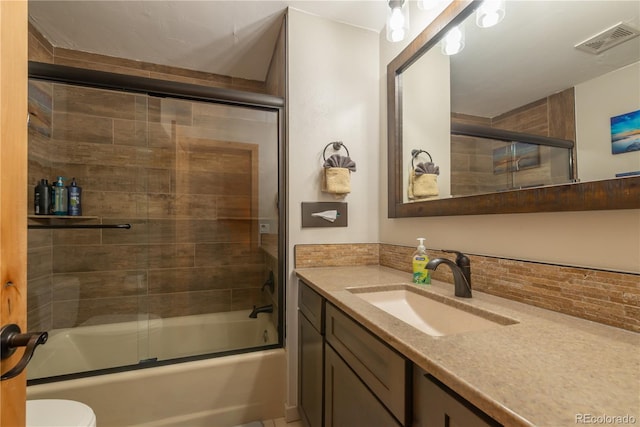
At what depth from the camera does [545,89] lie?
860 mm

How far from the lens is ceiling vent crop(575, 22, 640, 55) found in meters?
0.70

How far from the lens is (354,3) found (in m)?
1.58

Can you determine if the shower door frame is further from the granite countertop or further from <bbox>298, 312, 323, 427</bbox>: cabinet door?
the granite countertop

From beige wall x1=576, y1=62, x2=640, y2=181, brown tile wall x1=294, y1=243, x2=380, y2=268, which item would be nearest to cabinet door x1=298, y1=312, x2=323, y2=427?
brown tile wall x1=294, y1=243, x2=380, y2=268

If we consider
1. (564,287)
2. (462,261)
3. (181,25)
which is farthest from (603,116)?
(181,25)

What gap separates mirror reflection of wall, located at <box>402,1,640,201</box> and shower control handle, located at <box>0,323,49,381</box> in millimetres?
1264

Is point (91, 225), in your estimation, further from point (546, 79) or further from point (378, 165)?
point (546, 79)

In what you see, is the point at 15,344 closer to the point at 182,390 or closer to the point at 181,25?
the point at 182,390

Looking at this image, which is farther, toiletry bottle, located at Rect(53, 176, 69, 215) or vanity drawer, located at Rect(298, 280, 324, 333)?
toiletry bottle, located at Rect(53, 176, 69, 215)

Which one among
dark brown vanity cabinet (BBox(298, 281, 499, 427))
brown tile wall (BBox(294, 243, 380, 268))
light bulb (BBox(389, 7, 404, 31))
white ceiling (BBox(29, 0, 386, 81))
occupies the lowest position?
dark brown vanity cabinet (BBox(298, 281, 499, 427))

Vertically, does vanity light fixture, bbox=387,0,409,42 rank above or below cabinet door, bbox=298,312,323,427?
above

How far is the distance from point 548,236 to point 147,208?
2.43 metres

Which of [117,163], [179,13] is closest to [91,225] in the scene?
[117,163]

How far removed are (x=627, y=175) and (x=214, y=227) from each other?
2.30m
